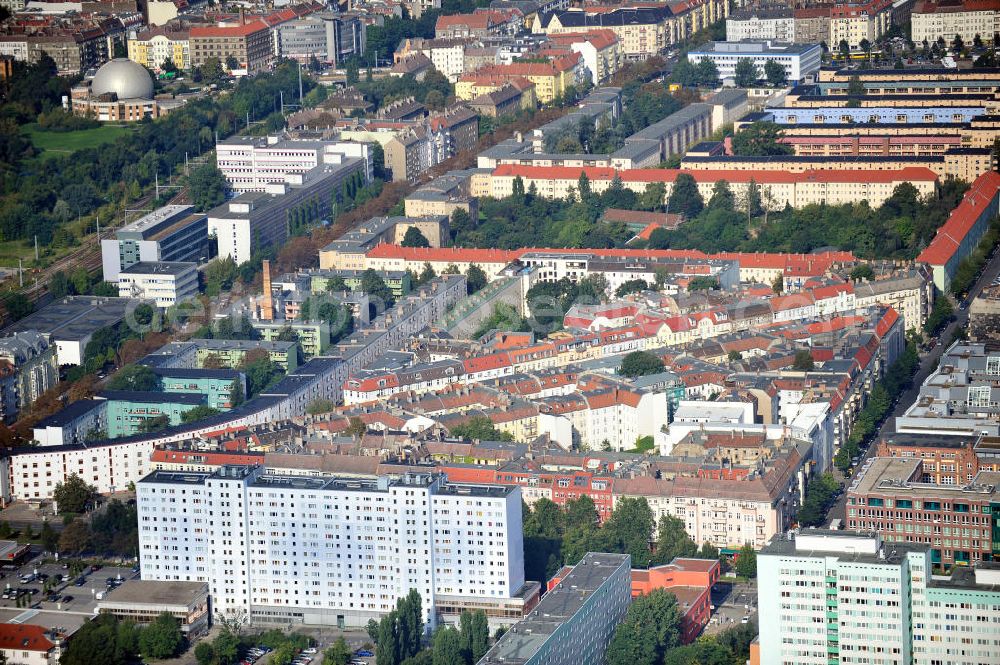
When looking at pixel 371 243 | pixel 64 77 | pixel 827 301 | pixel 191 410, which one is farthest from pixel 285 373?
pixel 64 77

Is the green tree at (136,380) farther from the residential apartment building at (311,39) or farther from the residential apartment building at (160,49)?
the residential apartment building at (311,39)

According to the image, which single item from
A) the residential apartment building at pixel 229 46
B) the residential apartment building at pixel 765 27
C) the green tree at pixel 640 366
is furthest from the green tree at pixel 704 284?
the residential apartment building at pixel 229 46

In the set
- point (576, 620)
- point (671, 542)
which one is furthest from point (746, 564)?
point (576, 620)

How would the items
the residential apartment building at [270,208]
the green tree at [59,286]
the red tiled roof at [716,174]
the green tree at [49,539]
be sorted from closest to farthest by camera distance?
the green tree at [49,539]
the green tree at [59,286]
the residential apartment building at [270,208]
the red tiled roof at [716,174]

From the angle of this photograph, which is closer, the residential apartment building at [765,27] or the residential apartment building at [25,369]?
the residential apartment building at [25,369]

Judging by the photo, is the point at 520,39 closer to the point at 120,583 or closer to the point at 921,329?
the point at 921,329

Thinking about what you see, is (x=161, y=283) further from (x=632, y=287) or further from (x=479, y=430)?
(x=479, y=430)
